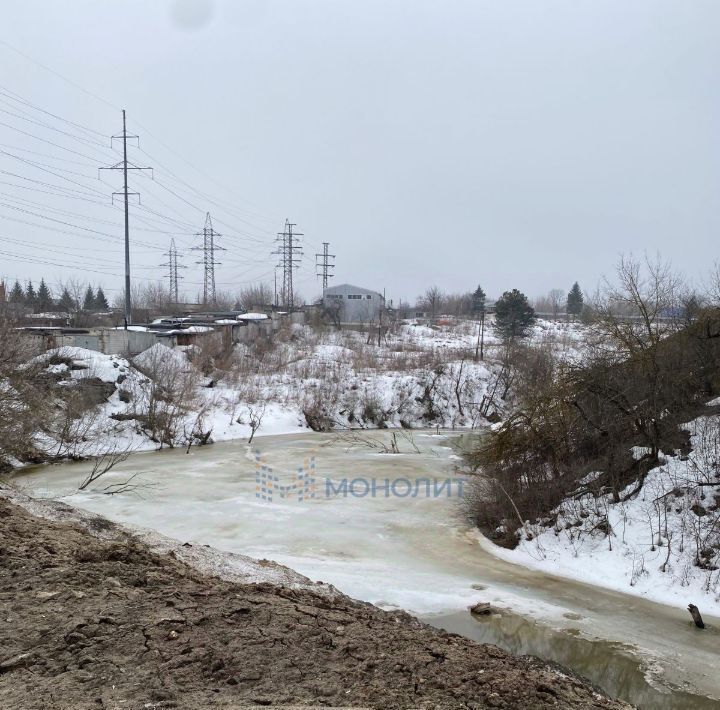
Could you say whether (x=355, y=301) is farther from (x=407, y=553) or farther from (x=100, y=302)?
(x=407, y=553)

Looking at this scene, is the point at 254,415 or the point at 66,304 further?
the point at 66,304

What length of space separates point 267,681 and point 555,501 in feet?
36.9

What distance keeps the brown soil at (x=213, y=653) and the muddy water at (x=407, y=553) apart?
182cm

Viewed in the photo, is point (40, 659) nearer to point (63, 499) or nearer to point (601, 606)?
point (601, 606)

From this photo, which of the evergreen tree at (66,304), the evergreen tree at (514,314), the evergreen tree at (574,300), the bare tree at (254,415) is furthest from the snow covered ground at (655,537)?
the evergreen tree at (574,300)

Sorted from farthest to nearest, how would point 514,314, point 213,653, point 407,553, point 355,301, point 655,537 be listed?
point 355,301 → point 514,314 → point 407,553 → point 655,537 → point 213,653

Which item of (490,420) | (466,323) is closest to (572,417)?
(490,420)

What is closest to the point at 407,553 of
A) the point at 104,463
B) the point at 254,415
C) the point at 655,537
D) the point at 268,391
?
the point at 655,537

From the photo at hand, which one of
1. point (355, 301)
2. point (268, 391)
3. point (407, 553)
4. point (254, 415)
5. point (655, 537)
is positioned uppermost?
point (355, 301)

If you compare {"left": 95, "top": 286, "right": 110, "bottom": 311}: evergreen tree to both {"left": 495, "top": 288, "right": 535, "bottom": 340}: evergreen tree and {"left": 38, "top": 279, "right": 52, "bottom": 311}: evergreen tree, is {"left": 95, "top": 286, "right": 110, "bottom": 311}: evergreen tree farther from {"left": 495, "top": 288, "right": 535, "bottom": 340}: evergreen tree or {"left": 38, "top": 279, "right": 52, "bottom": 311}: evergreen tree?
{"left": 495, "top": 288, "right": 535, "bottom": 340}: evergreen tree

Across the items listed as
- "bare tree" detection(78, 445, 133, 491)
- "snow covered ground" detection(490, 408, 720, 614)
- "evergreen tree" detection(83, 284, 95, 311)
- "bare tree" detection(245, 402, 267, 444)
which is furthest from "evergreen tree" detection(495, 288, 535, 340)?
"evergreen tree" detection(83, 284, 95, 311)

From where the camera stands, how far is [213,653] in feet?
19.9

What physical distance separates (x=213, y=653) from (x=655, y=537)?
396 inches

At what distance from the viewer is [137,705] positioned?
4965 millimetres
